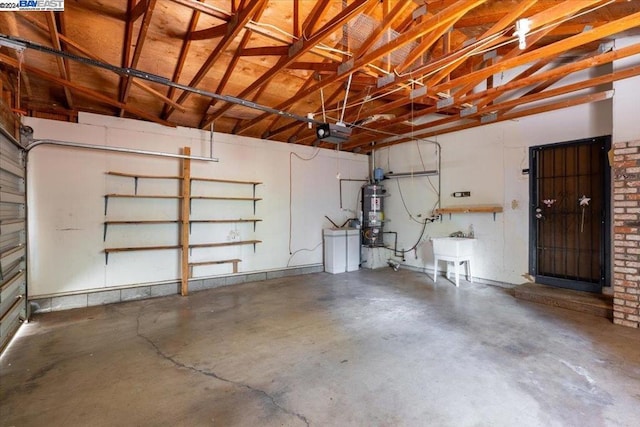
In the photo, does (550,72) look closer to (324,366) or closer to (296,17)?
(296,17)

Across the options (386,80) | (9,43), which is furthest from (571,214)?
(9,43)

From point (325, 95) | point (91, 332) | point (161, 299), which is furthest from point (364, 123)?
point (91, 332)

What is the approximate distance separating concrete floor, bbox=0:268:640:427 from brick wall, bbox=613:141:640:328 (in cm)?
27

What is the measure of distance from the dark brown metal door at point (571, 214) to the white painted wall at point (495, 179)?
5.9 inches

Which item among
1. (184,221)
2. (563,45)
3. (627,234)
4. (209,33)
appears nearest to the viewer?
(563,45)

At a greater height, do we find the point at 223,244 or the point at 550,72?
the point at 550,72

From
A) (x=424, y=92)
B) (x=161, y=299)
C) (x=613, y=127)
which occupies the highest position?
(x=424, y=92)

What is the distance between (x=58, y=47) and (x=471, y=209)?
6081 mm

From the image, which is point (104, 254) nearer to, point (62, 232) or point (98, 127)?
point (62, 232)

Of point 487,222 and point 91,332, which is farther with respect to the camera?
point 487,222

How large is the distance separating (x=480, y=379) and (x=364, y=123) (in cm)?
431

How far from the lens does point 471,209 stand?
5.50 metres

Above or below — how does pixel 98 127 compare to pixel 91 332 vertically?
above

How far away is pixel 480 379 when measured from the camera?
2.39 metres
